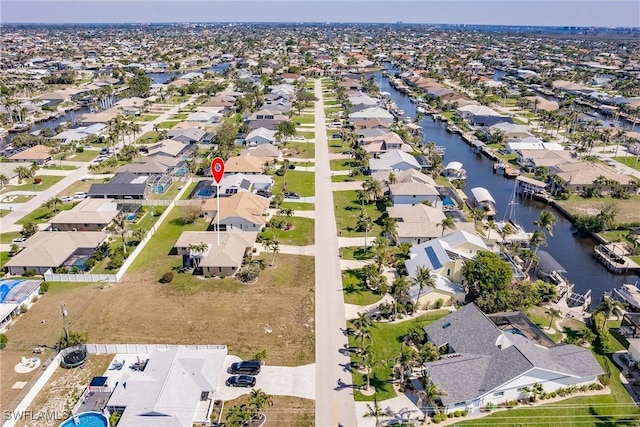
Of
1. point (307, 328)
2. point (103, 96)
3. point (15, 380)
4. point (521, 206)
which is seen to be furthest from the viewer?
point (103, 96)

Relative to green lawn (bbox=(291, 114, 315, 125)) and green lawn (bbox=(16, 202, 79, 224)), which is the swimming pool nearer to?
green lawn (bbox=(16, 202, 79, 224))

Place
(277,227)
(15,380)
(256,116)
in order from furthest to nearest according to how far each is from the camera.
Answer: (256,116) → (277,227) → (15,380)

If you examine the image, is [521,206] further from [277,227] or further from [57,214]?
[57,214]

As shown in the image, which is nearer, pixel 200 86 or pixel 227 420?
pixel 227 420

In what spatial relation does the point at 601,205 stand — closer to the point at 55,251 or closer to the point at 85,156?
the point at 55,251

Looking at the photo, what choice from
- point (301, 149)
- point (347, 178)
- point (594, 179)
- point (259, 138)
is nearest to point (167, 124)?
point (259, 138)

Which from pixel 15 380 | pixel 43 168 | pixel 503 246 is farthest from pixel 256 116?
pixel 15 380
